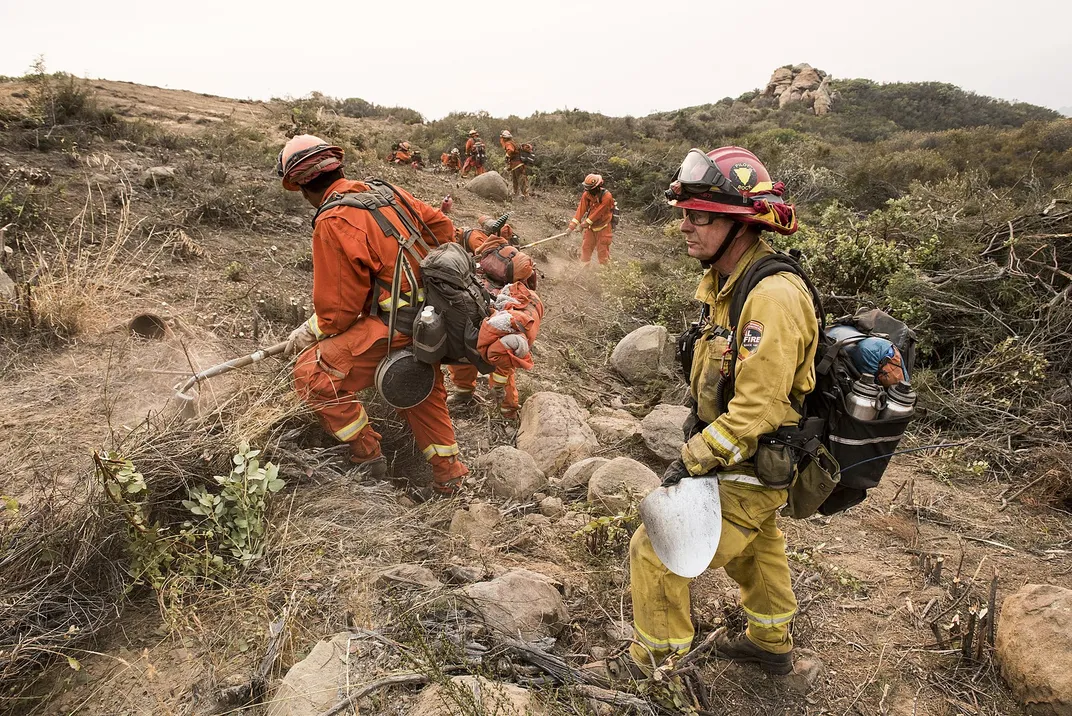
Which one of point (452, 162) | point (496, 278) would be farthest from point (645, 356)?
point (452, 162)

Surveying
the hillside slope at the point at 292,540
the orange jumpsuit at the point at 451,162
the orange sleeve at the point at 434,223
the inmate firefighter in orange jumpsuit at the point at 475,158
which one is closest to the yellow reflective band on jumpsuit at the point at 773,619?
the hillside slope at the point at 292,540

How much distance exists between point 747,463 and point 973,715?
1468mm

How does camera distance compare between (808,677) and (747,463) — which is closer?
(747,463)

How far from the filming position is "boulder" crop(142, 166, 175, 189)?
723 cm

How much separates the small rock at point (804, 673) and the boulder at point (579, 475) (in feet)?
5.08

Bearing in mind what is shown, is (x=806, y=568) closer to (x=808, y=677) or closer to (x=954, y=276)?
(x=808, y=677)

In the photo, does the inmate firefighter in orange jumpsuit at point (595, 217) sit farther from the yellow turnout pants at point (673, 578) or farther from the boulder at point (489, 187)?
the yellow turnout pants at point (673, 578)

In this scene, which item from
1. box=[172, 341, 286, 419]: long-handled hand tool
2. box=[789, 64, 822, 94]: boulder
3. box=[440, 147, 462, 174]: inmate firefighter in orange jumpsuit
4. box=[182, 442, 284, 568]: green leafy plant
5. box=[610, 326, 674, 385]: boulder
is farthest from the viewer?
box=[789, 64, 822, 94]: boulder

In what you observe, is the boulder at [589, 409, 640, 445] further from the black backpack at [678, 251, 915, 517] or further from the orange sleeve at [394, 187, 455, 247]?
the black backpack at [678, 251, 915, 517]

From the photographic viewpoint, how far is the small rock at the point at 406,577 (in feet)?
7.91

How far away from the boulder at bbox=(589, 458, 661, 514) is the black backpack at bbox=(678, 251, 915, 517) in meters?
1.27

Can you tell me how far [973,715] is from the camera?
7.63ft

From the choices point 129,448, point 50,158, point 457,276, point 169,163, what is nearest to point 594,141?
point 169,163

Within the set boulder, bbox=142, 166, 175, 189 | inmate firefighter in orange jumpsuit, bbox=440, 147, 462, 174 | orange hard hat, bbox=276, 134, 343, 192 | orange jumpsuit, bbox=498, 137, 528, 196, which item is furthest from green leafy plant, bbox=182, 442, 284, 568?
inmate firefighter in orange jumpsuit, bbox=440, 147, 462, 174
